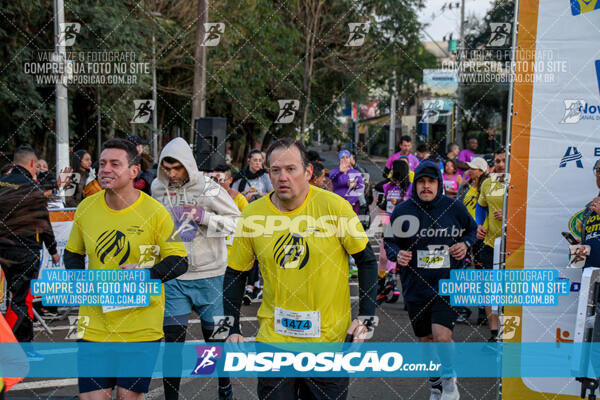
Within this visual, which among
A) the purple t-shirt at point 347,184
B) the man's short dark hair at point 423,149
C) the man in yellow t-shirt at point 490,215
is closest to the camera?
the man in yellow t-shirt at point 490,215

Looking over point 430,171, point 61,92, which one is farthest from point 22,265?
point 61,92

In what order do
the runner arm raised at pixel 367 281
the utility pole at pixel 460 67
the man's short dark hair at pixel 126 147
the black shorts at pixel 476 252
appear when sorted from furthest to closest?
the utility pole at pixel 460 67 → the black shorts at pixel 476 252 → the man's short dark hair at pixel 126 147 → the runner arm raised at pixel 367 281

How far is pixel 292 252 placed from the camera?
3.80 meters

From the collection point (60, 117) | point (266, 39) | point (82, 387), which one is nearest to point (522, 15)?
point (82, 387)

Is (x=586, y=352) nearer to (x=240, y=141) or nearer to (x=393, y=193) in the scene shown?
(x=393, y=193)

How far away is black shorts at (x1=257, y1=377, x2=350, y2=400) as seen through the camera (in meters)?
3.71

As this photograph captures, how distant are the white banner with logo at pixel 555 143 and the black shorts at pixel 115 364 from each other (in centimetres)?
266

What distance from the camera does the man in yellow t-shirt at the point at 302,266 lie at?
3758mm

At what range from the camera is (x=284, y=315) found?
12.5ft

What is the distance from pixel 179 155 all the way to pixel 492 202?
13.1 feet

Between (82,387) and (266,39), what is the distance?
23.3 m

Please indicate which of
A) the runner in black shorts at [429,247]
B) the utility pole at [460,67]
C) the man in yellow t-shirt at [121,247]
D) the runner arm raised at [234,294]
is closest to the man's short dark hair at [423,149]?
the utility pole at [460,67]

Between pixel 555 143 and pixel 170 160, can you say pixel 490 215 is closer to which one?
pixel 555 143

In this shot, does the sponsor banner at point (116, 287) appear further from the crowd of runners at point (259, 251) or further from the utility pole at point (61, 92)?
the utility pole at point (61, 92)
